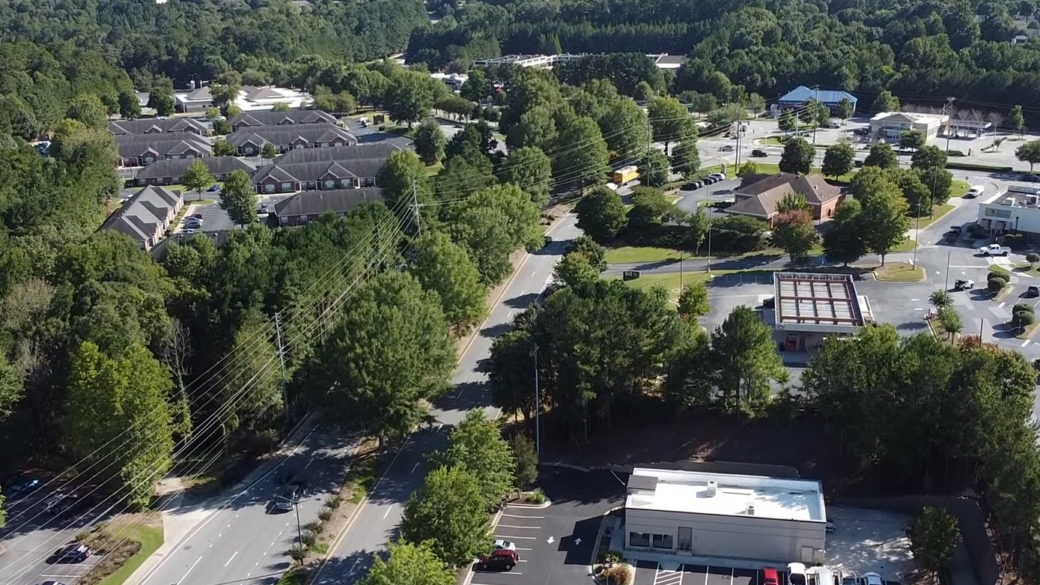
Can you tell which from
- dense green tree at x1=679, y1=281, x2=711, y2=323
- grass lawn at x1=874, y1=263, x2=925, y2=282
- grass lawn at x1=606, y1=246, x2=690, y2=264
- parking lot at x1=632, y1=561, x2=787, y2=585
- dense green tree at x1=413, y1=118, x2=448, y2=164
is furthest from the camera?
dense green tree at x1=413, y1=118, x2=448, y2=164

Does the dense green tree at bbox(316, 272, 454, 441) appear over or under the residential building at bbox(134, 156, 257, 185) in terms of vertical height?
over

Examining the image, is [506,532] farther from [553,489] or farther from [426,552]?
[426,552]

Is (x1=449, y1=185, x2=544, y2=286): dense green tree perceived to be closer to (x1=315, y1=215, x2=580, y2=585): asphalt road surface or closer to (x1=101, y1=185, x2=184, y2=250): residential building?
(x1=315, y1=215, x2=580, y2=585): asphalt road surface

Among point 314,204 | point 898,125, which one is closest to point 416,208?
point 314,204

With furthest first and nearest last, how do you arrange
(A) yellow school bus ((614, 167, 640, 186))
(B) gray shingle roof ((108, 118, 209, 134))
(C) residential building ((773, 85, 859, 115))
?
(C) residential building ((773, 85, 859, 115))
(B) gray shingle roof ((108, 118, 209, 134))
(A) yellow school bus ((614, 167, 640, 186))

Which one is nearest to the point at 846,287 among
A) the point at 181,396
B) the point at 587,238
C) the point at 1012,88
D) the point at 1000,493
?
the point at 587,238

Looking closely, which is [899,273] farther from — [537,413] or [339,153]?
[339,153]

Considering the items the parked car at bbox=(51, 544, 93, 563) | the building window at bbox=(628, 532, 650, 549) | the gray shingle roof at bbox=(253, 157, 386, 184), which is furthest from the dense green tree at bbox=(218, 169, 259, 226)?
the building window at bbox=(628, 532, 650, 549)
